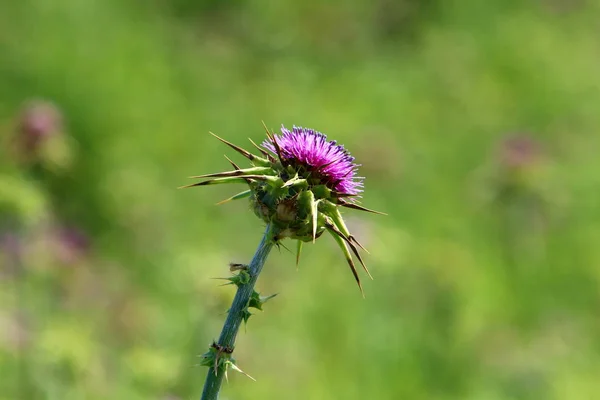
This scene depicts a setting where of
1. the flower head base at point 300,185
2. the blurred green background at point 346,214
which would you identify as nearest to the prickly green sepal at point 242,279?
the flower head base at point 300,185

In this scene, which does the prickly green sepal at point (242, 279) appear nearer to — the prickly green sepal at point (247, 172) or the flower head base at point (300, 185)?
the flower head base at point (300, 185)

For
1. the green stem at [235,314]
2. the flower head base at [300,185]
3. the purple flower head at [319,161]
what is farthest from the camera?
the purple flower head at [319,161]

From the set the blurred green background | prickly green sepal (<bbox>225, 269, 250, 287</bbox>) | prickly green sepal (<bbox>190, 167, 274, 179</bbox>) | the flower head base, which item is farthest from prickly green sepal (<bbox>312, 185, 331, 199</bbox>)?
the blurred green background

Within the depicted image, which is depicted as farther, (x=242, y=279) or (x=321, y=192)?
(x=321, y=192)

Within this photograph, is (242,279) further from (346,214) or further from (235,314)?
(346,214)

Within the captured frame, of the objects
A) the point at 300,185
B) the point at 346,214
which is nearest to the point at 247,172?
the point at 300,185

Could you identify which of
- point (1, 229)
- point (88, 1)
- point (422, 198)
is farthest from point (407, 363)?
point (88, 1)
